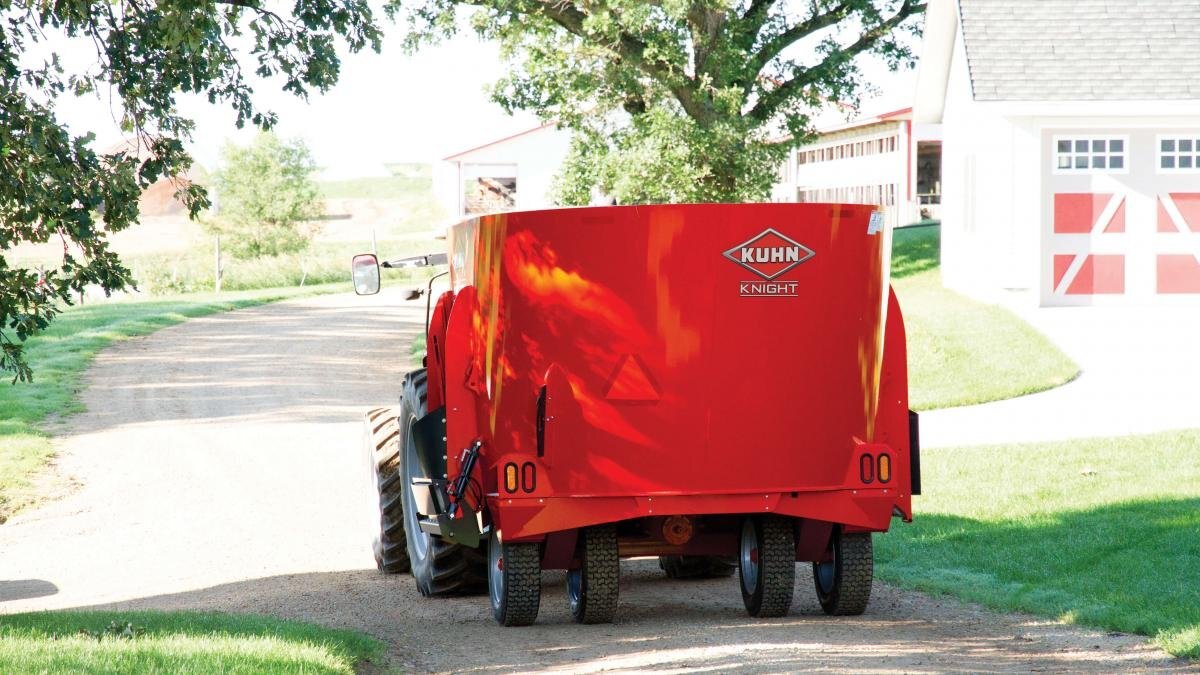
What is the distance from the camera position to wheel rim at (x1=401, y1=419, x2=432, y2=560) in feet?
30.7

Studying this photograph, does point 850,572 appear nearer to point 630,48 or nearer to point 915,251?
point 630,48

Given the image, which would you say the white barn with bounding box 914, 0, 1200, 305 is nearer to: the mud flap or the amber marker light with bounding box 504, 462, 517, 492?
the mud flap

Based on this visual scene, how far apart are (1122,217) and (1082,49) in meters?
3.14

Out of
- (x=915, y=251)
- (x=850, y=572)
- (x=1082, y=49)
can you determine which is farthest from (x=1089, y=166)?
(x=850, y=572)

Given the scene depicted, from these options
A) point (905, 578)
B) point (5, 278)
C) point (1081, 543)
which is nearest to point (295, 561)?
point (5, 278)

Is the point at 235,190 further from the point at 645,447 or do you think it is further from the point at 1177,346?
the point at 645,447

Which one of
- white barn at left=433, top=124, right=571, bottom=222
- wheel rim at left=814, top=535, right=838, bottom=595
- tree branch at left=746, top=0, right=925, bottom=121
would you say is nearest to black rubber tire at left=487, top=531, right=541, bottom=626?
wheel rim at left=814, top=535, right=838, bottom=595

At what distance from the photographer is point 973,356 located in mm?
21281

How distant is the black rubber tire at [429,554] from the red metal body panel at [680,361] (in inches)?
54.4

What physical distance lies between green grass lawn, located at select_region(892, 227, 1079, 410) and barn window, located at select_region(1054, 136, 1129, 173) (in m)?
2.96

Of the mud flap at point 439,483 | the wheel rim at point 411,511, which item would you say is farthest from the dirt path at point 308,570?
the mud flap at point 439,483

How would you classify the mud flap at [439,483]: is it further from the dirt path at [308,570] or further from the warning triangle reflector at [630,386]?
the warning triangle reflector at [630,386]

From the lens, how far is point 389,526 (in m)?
10.2

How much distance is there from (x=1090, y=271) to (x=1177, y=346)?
15.1ft
